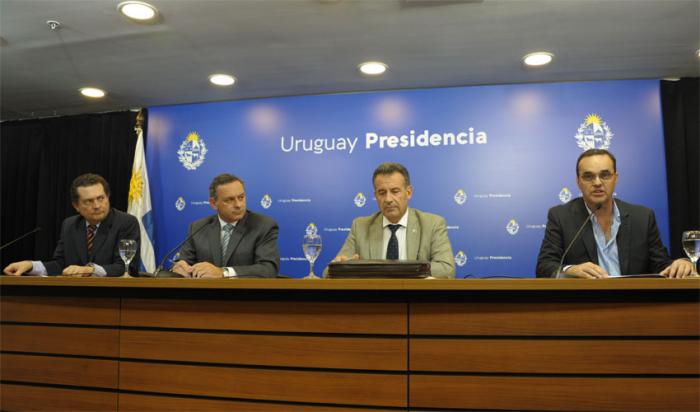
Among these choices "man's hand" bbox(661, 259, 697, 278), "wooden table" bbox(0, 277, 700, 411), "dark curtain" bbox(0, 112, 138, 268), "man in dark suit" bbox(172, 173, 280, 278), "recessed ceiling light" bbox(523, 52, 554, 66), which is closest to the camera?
"wooden table" bbox(0, 277, 700, 411)

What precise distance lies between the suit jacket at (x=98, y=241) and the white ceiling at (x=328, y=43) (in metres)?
1.37

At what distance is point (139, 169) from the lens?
5137 millimetres

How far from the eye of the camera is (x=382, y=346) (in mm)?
1795

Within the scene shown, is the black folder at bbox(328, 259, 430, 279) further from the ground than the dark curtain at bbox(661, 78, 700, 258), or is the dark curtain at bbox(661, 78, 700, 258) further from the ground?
the dark curtain at bbox(661, 78, 700, 258)

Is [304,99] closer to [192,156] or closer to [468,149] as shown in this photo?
[192,156]

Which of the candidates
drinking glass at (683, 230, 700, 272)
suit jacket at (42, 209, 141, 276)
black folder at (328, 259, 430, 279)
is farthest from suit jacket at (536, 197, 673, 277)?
suit jacket at (42, 209, 141, 276)

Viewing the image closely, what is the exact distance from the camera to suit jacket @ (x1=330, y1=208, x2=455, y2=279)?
9.34 ft

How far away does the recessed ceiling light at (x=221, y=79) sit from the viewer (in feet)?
14.6

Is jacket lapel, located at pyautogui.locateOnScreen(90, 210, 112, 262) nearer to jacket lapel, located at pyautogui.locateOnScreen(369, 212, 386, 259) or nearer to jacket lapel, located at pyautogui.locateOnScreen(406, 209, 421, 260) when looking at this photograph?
jacket lapel, located at pyautogui.locateOnScreen(369, 212, 386, 259)

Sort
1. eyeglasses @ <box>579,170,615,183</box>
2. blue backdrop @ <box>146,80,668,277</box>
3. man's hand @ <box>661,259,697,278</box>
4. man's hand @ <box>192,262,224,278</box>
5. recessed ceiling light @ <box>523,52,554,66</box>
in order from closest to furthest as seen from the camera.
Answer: man's hand @ <box>661,259,697,278</box>
man's hand @ <box>192,262,224,278</box>
eyeglasses @ <box>579,170,615,183</box>
recessed ceiling light @ <box>523,52,554,66</box>
blue backdrop @ <box>146,80,668,277</box>

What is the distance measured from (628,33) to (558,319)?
8.99ft

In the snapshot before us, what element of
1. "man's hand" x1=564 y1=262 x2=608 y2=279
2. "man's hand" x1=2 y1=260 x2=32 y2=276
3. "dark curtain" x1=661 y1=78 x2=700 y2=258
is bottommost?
"man's hand" x1=564 y1=262 x2=608 y2=279

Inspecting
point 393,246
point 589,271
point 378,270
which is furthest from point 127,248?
point 589,271

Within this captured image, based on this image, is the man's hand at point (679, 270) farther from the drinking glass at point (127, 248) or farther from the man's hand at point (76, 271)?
the man's hand at point (76, 271)
